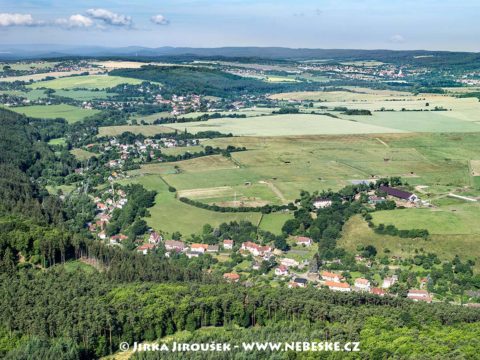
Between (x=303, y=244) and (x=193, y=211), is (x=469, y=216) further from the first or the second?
(x=193, y=211)

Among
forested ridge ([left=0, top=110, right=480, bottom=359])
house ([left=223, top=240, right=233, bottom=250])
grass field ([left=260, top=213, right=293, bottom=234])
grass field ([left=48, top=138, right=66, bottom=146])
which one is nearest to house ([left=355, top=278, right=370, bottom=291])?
forested ridge ([left=0, top=110, right=480, bottom=359])

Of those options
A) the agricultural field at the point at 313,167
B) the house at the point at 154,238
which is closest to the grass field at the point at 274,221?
the agricultural field at the point at 313,167

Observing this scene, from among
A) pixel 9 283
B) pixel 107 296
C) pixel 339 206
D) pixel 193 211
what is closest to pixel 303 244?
pixel 339 206

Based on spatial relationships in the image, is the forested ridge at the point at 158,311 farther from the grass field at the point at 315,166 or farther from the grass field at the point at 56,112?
the grass field at the point at 56,112

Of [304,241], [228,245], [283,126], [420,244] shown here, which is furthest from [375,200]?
[283,126]

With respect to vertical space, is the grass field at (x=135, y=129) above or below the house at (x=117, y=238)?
above

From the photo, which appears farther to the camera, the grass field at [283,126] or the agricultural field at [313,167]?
the grass field at [283,126]
